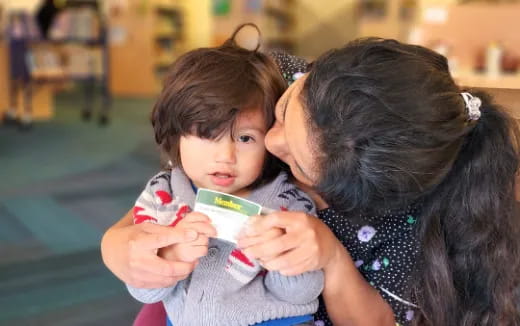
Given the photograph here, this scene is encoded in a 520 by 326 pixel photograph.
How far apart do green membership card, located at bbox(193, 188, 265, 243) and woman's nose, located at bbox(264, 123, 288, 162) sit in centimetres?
13

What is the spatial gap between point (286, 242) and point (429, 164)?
233mm

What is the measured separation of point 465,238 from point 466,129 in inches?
8.2

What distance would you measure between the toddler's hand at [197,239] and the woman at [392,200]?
0.02 metres

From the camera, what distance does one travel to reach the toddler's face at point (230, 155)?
1065 mm

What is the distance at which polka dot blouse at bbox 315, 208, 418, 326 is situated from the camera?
1061mm

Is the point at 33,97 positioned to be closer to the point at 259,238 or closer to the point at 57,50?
the point at 57,50

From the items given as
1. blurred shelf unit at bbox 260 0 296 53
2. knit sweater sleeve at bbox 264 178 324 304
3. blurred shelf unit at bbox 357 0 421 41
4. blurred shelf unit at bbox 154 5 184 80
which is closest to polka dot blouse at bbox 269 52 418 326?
knit sweater sleeve at bbox 264 178 324 304

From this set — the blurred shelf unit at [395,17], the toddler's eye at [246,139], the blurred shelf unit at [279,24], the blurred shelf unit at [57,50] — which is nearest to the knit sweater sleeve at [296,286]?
the toddler's eye at [246,139]

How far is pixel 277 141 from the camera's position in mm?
984

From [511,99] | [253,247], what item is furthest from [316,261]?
[511,99]

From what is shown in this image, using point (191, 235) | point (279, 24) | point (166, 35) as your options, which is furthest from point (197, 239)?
point (279, 24)

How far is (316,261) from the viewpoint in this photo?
920mm

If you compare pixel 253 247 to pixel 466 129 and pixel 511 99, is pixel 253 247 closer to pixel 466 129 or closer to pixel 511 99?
pixel 466 129

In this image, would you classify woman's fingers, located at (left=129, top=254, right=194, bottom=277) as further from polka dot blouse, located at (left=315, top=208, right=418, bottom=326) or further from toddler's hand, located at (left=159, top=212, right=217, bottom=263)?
polka dot blouse, located at (left=315, top=208, right=418, bottom=326)
